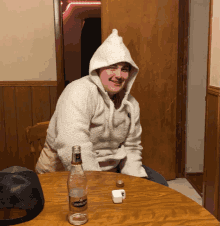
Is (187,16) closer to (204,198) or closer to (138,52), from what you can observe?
(138,52)

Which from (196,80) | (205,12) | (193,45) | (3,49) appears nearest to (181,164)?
(196,80)

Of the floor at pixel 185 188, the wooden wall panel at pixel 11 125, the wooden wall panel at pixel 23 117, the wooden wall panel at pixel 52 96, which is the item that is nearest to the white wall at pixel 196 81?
the floor at pixel 185 188

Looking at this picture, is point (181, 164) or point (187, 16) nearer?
point (187, 16)

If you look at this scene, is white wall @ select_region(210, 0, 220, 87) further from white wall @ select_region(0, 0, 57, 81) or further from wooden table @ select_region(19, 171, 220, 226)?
white wall @ select_region(0, 0, 57, 81)

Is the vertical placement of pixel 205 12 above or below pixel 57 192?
above

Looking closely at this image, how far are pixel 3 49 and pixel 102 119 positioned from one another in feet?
5.15

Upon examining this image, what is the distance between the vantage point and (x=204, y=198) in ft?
6.89

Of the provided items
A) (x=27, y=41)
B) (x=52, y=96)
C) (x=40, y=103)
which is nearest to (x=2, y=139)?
(x=40, y=103)

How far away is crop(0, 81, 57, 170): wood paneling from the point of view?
8.32ft

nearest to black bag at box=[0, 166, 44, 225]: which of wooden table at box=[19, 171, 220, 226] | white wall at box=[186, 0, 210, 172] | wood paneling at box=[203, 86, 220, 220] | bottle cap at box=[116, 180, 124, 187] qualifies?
wooden table at box=[19, 171, 220, 226]

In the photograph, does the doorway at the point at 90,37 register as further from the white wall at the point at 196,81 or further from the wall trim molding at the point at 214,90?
the wall trim molding at the point at 214,90

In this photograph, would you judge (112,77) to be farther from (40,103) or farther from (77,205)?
(40,103)

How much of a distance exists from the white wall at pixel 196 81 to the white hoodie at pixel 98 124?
128 cm

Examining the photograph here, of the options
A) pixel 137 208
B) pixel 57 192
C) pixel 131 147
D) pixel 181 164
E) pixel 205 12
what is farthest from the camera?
pixel 181 164
